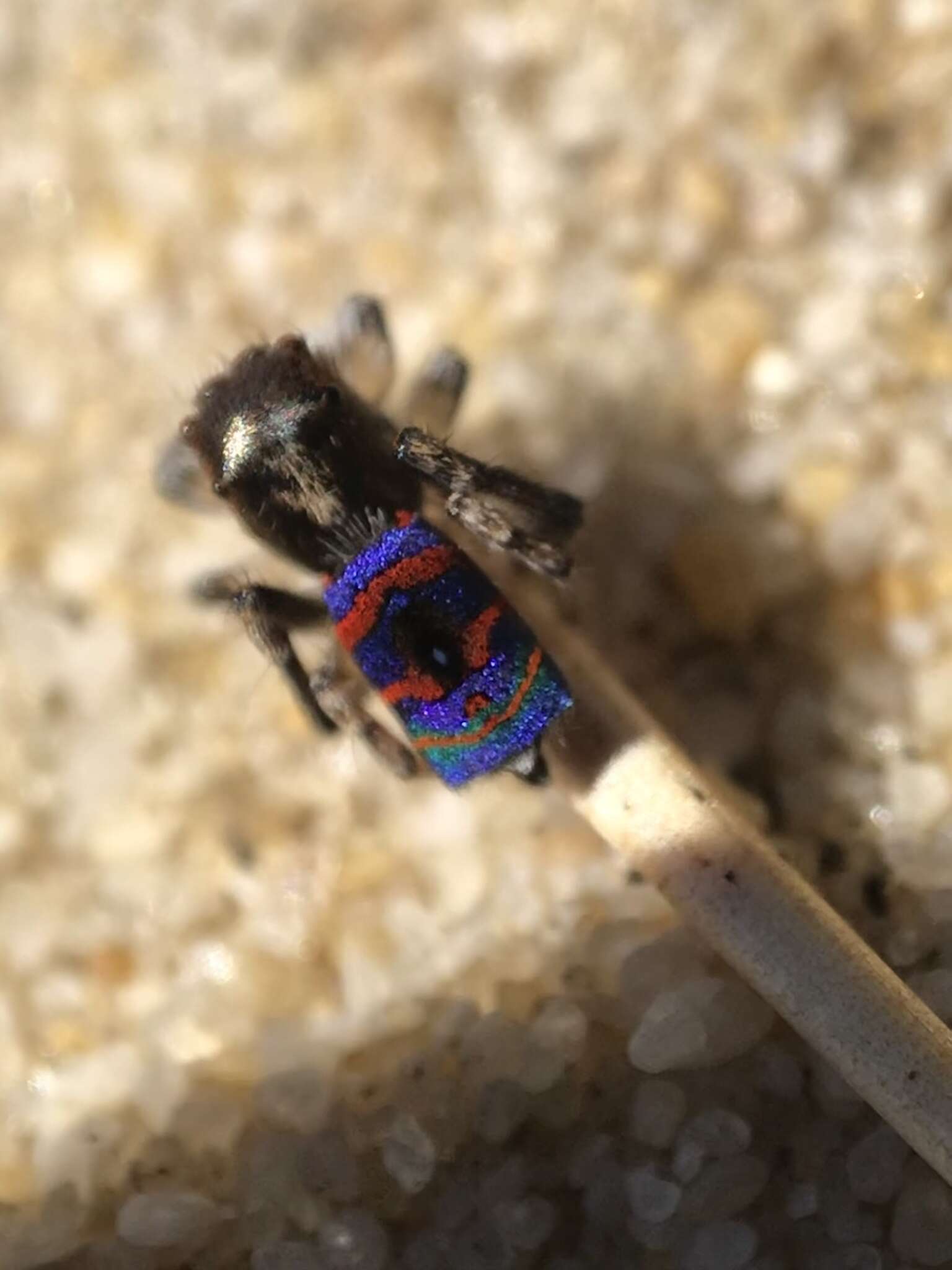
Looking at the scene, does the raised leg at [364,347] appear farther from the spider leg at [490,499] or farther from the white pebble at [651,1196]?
the white pebble at [651,1196]

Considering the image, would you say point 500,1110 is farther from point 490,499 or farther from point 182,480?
point 182,480

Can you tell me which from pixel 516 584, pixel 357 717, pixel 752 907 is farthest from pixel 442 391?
pixel 752 907

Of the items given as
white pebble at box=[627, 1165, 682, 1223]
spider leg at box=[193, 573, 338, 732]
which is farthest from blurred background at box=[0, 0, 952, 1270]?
spider leg at box=[193, 573, 338, 732]

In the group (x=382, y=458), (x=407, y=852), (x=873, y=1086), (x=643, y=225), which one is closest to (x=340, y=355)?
(x=382, y=458)

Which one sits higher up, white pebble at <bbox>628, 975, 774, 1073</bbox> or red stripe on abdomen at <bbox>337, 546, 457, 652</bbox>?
red stripe on abdomen at <bbox>337, 546, 457, 652</bbox>

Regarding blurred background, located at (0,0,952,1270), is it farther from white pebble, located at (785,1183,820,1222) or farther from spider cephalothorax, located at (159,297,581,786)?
spider cephalothorax, located at (159,297,581,786)

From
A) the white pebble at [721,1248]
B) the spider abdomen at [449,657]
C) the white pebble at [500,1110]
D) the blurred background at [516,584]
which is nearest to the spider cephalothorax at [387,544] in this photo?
the spider abdomen at [449,657]

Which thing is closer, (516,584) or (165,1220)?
(165,1220)
